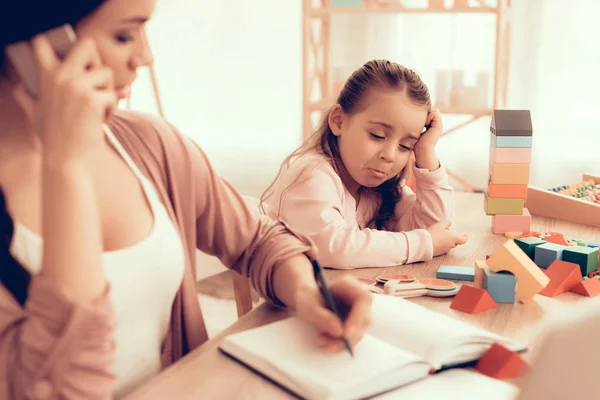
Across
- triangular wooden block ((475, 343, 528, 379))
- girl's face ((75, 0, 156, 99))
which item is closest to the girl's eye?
girl's face ((75, 0, 156, 99))

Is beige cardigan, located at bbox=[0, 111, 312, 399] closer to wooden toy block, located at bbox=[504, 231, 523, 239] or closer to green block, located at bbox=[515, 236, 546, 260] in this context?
green block, located at bbox=[515, 236, 546, 260]

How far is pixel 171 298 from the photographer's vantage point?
0.93 metres

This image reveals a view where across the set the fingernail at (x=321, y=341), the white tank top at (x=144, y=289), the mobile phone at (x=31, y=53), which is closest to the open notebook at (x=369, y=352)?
the fingernail at (x=321, y=341)

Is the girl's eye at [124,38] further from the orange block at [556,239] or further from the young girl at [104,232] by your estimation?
the orange block at [556,239]

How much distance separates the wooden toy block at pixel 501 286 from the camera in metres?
1.05

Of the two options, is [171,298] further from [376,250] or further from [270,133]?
[270,133]

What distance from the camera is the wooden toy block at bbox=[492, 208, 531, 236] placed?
4.82 ft

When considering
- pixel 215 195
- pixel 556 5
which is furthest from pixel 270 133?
pixel 215 195

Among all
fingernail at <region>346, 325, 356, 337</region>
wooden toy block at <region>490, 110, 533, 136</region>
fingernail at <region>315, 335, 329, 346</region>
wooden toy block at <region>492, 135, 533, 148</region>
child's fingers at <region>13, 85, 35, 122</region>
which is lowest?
fingernail at <region>315, 335, 329, 346</region>

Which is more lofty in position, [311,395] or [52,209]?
[52,209]

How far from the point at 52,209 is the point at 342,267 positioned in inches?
27.4

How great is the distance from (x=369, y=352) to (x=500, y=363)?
16 centimetres

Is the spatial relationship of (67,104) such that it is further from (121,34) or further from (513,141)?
(513,141)

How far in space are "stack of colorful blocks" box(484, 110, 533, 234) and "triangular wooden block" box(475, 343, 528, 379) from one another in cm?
68
